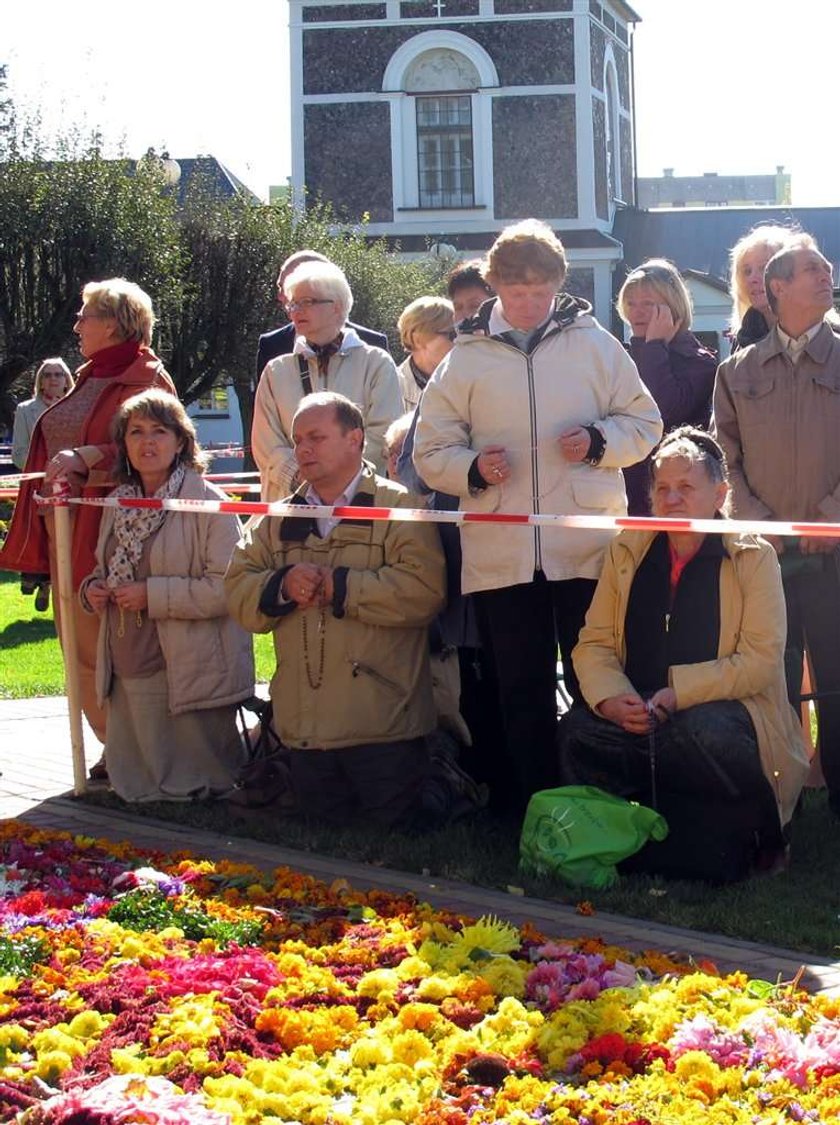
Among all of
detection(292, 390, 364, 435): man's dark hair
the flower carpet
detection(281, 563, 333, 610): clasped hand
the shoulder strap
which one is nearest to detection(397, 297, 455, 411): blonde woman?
the shoulder strap

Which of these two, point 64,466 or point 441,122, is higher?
point 441,122

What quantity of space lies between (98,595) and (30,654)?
20.4 feet

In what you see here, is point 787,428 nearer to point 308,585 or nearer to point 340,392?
point 308,585

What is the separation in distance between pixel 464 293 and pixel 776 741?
2748 mm

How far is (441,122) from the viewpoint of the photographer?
5209 centimetres

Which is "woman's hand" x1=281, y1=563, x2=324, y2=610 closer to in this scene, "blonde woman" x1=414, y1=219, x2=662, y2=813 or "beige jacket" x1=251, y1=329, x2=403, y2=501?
"blonde woman" x1=414, y1=219, x2=662, y2=813

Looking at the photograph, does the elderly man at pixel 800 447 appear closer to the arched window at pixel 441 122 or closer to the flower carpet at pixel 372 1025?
the flower carpet at pixel 372 1025

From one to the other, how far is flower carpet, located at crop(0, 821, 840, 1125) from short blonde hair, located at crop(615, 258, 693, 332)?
314 cm

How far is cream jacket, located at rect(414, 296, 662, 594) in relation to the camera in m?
6.41

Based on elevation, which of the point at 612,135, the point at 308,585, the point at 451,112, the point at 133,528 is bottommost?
the point at 308,585

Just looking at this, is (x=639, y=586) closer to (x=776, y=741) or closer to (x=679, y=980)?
(x=776, y=741)

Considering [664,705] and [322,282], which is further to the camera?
[322,282]

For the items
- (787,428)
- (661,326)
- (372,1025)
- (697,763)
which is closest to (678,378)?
(661,326)

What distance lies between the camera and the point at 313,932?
5090 mm
